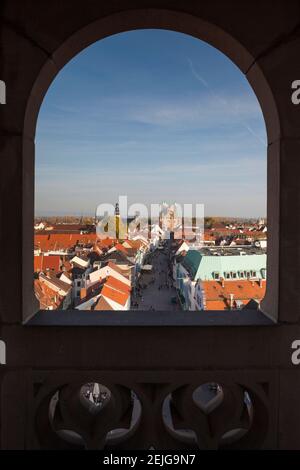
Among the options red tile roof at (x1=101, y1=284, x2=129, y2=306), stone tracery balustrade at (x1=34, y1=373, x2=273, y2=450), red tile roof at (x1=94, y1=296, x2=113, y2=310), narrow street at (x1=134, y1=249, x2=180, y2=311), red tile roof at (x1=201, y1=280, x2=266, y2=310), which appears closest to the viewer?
stone tracery balustrade at (x1=34, y1=373, x2=273, y2=450)

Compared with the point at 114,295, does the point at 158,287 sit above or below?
below

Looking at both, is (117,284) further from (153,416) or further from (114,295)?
(153,416)

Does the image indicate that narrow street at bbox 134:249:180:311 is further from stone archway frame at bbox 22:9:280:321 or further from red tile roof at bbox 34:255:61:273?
stone archway frame at bbox 22:9:280:321

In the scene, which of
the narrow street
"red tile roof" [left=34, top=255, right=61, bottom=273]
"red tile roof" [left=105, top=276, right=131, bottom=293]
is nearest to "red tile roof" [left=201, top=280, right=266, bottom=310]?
the narrow street

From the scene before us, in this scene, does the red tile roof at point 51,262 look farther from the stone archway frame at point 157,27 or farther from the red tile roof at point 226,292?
the stone archway frame at point 157,27

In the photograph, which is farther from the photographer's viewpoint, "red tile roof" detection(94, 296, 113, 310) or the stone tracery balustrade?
"red tile roof" detection(94, 296, 113, 310)

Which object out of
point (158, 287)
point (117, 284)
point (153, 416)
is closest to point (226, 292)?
point (117, 284)

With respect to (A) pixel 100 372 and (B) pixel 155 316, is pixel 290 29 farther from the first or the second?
(A) pixel 100 372
